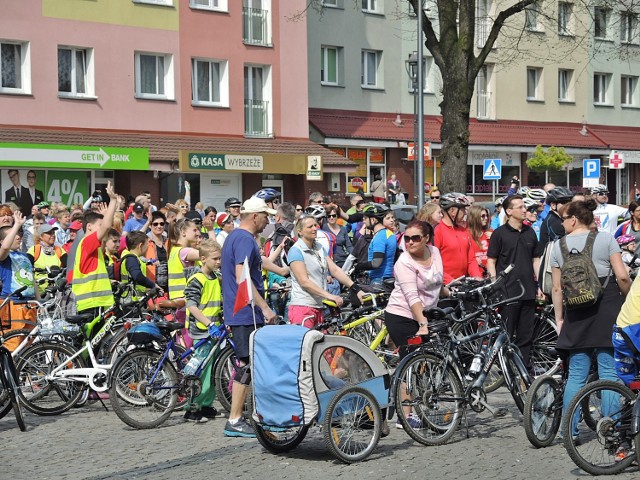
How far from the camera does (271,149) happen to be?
3872 centimetres

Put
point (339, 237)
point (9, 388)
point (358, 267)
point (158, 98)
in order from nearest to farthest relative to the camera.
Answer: point (9, 388), point (358, 267), point (339, 237), point (158, 98)

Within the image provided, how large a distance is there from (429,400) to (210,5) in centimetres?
2979

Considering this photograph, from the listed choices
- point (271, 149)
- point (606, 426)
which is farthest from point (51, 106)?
point (606, 426)

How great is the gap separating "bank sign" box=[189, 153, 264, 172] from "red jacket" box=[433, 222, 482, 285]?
23.7m

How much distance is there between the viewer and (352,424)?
902 cm

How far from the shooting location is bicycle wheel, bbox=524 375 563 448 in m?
9.08

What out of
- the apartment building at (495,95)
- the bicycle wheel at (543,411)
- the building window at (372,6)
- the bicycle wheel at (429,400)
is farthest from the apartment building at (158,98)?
the bicycle wheel at (543,411)

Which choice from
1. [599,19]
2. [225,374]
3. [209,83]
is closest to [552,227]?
[225,374]

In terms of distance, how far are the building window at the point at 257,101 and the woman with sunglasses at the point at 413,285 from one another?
96.0 ft

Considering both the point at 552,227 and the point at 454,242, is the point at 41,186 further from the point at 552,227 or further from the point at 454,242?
the point at 454,242

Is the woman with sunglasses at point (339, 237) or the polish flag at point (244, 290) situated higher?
the woman with sunglasses at point (339, 237)

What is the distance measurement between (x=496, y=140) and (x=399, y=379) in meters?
39.3

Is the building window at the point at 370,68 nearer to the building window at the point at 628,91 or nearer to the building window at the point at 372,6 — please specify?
the building window at the point at 372,6

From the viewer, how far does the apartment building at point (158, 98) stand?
110ft
